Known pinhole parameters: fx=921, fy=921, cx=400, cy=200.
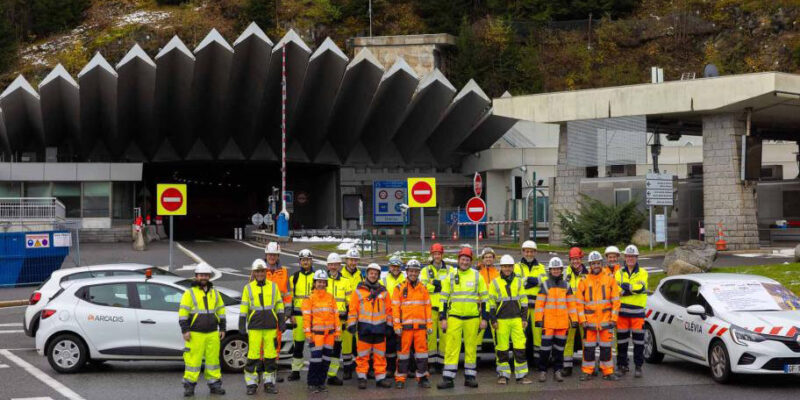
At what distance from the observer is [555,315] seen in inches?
514

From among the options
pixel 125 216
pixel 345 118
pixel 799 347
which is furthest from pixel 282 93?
pixel 799 347

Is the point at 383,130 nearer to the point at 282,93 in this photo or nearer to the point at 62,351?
the point at 282,93

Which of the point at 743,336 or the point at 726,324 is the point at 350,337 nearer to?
the point at 726,324

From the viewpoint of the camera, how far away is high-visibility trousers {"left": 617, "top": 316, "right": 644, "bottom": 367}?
13.4 m

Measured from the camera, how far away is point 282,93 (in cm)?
5053

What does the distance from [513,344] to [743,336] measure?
308cm

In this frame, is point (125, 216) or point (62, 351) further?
point (125, 216)

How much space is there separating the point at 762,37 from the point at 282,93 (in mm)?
39569

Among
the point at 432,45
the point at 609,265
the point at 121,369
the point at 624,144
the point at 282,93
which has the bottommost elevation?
the point at 121,369

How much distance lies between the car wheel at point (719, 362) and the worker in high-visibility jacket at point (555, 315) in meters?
1.91

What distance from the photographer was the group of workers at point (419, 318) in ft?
40.5

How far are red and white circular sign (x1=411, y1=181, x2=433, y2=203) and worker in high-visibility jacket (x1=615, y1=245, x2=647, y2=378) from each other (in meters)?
9.51

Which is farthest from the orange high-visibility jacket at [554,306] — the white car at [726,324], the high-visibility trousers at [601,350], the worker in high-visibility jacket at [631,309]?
the white car at [726,324]

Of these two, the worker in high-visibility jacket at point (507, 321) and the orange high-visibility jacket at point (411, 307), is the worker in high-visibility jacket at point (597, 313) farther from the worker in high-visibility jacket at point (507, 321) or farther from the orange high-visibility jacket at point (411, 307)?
the orange high-visibility jacket at point (411, 307)
